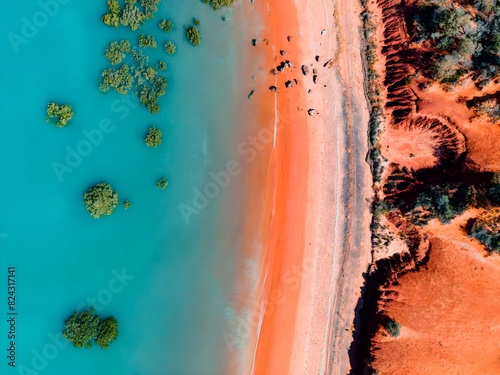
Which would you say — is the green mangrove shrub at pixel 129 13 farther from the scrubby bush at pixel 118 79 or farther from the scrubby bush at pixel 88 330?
the scrubby bush at pixel 88 330

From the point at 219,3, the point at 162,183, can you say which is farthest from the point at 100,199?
the point at 219,3

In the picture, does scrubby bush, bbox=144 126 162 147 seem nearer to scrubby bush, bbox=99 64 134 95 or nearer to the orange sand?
scrubby bush, bbox=99 64 134 95

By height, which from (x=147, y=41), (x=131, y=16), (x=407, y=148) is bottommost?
(x=407, y=148)

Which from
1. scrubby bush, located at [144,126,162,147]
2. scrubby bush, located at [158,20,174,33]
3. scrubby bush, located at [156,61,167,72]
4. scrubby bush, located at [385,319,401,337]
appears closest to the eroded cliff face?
scrubby bush, located at [385,319,401,337]

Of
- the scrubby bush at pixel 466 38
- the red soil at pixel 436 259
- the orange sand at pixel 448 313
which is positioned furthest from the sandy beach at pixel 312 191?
the scrubby bush at pixel 466 38

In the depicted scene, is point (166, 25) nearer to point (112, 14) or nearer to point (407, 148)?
point (112, 14)

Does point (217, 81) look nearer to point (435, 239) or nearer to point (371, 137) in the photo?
point (371, 137)

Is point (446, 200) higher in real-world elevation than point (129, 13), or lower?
lower
